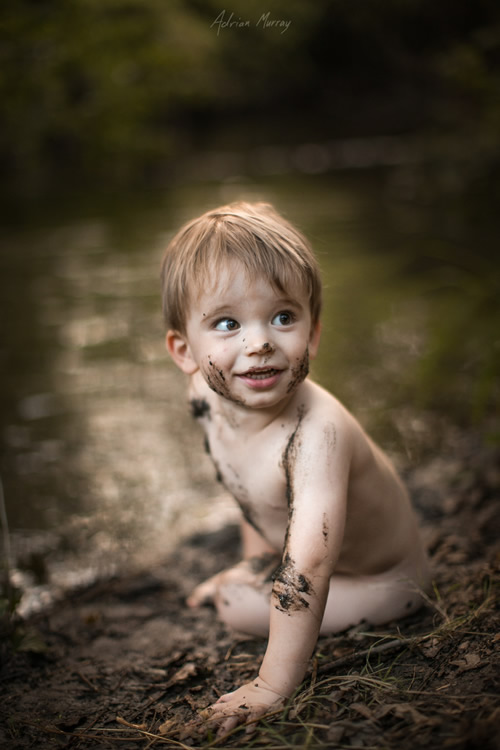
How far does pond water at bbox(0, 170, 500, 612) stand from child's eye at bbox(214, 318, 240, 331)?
49cm

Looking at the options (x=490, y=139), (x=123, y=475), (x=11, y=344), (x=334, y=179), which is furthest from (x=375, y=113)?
(x=123, y=475)

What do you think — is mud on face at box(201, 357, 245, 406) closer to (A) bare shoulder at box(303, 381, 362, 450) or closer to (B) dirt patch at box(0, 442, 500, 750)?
(A) bare shoulder at box(303, 381, 362, 450)

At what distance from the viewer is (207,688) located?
1.73 meters

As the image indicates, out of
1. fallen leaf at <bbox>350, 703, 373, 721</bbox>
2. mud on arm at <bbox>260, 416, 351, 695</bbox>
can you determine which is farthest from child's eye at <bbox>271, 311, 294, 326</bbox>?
fallen leaf at <bbox>350, 703, 373, 721</bbox>

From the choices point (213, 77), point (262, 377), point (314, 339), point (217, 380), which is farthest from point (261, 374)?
point (213, 77)

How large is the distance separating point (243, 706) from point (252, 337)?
2.58 feet

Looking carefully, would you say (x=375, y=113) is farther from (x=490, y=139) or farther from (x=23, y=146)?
(x=490, y=139)

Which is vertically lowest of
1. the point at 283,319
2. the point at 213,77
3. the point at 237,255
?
the point at 283,319

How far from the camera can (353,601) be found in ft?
6.06

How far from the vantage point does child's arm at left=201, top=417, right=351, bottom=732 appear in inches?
59.2

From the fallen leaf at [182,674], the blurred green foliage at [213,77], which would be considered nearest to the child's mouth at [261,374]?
the fallen leaf at [182,674]

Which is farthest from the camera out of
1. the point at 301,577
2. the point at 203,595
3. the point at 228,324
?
the point at 203,595

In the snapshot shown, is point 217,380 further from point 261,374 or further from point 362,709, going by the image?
point 362,709

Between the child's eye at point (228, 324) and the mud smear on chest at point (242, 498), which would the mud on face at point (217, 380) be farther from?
the mud smear on chest at point (242, 498)
